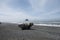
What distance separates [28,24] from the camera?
25703 millimetres

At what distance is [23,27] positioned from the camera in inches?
1000

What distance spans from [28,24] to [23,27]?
5.26ft
